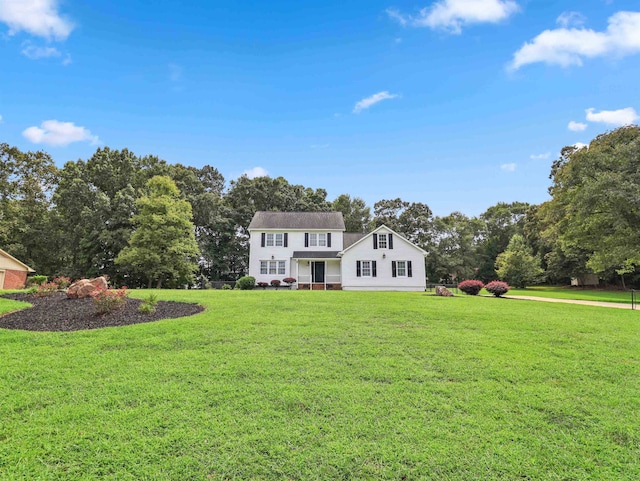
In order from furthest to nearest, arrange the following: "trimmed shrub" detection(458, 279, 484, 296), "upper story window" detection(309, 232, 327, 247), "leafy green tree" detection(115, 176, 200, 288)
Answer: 1. "upper story window" detection(309, 232, 327, 247)
2. "leafy green tree" detection(115, 176, 200, 288)
3. "trimmed shrub" detection(458, 279, 484, 296)

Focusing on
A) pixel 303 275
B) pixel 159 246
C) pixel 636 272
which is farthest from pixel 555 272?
pixel 159 246

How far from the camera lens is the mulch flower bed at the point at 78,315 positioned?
27.7ft

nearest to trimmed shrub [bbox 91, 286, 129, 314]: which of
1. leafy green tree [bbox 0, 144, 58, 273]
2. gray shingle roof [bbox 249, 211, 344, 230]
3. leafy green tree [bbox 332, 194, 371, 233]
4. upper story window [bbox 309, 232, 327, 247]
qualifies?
gray shingle roof [bbox 249, 211, 344, 230]

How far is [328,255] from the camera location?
2925 cm

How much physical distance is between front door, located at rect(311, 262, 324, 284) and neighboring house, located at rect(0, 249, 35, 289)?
21627 mm

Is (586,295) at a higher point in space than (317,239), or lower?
lower

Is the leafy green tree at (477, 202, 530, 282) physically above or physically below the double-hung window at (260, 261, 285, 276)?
above

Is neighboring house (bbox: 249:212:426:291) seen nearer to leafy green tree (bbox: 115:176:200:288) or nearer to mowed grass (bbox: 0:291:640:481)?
leafy green tree (bbox: 115:176:200:288)

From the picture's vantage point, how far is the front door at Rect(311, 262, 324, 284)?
29375mm

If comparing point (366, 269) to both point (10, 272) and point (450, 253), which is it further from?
point (10, 272)

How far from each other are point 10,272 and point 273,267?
18.7m

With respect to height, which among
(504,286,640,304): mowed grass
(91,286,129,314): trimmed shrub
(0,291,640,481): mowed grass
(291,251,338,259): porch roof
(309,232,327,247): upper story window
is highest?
(309,232,327,247): upper story window

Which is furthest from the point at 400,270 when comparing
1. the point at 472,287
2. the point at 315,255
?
the point at 472,287

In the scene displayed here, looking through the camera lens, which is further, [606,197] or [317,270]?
[317,270]
